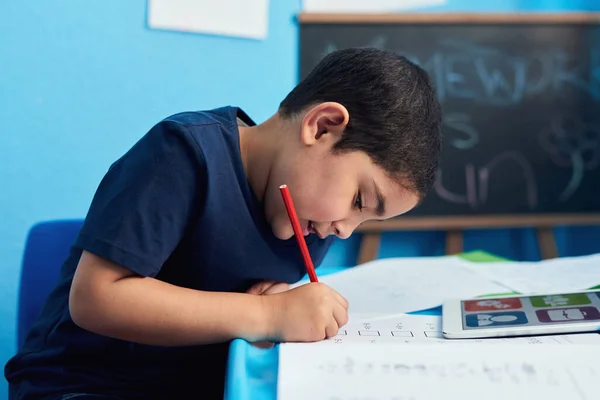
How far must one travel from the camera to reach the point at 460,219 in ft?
5.59

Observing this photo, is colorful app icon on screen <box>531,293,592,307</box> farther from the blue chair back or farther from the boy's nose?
the blue chair back

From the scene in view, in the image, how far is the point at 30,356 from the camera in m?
0.66

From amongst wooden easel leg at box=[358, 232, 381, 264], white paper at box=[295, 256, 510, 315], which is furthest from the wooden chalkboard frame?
white paper at box=[295, 256, 510, 315]

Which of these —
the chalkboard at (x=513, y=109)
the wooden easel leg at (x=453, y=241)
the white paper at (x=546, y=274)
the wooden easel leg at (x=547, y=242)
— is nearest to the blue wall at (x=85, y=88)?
the chalkboard at (x=513, y=109)

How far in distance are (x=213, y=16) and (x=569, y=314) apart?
4.24ft

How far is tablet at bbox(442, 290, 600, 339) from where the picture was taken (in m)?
0.52

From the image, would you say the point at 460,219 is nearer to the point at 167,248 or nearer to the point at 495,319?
the point at 495,319

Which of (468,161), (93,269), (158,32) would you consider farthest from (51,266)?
(468,161)

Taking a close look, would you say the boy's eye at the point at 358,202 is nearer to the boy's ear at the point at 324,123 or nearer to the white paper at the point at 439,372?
the boy's ear at the point at 324,123

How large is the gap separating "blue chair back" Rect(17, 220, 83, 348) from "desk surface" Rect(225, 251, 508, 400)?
0.47 metres

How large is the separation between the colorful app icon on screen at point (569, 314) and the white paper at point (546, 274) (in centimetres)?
13

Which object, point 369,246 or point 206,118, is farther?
point 369,246

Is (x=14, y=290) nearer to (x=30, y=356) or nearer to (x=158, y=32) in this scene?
(x=158, y=32)

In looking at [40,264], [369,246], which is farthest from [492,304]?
[369,246]
